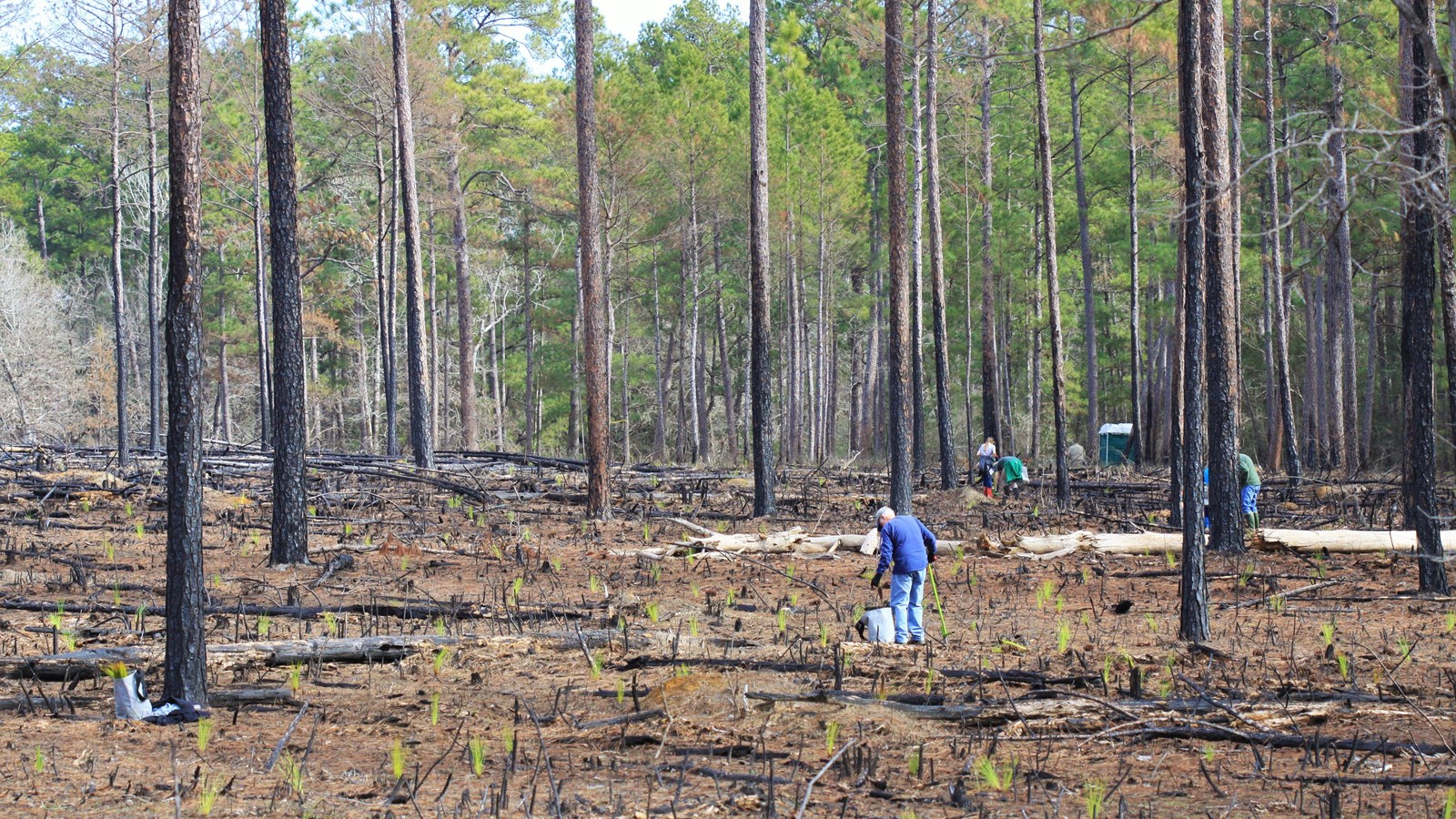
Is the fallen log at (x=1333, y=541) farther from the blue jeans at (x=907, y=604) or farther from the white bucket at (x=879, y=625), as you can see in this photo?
the white bucket at (x=879, y=625)

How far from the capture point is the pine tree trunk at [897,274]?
58.5 ft

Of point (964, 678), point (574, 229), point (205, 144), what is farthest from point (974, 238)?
point (964, 678)

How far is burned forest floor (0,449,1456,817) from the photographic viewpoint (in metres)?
5.82

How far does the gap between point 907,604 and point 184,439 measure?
5778 millimetres

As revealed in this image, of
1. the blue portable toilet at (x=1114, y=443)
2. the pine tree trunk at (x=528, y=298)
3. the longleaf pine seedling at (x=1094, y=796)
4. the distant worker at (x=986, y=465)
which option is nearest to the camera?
the longleaf pine seedling at (x=1094, y=796)

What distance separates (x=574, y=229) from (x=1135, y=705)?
1641 inches

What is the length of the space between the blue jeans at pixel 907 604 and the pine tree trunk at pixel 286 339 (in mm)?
6814

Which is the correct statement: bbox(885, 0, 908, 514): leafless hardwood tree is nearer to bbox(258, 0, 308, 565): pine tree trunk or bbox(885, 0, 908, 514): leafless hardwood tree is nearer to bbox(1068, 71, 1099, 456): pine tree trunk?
bbox(258, 0, 308, 565): pine tree trunk

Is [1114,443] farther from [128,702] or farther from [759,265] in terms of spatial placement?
[128,702]

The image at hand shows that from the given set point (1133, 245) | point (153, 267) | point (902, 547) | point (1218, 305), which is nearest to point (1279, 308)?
point (1133, 245)

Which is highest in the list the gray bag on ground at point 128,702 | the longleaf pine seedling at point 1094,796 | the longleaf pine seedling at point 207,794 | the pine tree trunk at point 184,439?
the pine tree trunk at point 184,439

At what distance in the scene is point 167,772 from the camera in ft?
20.0

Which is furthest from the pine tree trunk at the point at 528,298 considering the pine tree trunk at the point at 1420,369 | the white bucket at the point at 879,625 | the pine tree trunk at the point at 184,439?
the pine tree trunk at the point at 184,439

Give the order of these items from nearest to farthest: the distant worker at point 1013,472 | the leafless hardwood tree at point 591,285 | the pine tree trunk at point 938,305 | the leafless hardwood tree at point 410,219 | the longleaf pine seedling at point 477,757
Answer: the longleaf pine seedling at point 477,757
the leafless hardwood tree at point 591,285
the leafless hardwood tree at point 410,219
the pine tree trunk at point 938,305
the distant worker at point 1013,472
